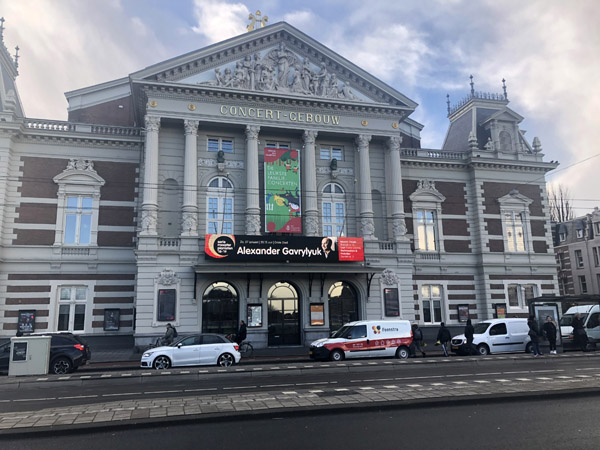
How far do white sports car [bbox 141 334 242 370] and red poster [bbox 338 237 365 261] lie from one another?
1087 cm

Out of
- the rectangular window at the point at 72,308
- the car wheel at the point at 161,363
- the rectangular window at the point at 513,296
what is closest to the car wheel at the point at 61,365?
the car wheel at the point at 161,363

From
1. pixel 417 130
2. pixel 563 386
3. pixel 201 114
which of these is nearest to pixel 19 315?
pixel 201 114

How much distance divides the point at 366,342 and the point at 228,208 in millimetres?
12880

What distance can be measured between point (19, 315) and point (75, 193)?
7936 millimetres

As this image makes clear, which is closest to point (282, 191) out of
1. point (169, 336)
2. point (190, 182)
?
point (190, 182)

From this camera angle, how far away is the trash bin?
17234 mm

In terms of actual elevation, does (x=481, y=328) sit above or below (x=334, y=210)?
below

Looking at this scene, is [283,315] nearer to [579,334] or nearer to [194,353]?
[194,353]

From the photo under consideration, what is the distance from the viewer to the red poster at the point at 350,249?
2883 centimetres

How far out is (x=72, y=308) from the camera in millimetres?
28250

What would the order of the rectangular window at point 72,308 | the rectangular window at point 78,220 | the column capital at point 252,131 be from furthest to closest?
1. the column capital at point 252,131
2. the rectangular window at point 78,220
3. the rectangular window at point 72,308

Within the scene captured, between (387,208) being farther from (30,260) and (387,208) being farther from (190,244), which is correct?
(30,260)

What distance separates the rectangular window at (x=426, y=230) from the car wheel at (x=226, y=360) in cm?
1929

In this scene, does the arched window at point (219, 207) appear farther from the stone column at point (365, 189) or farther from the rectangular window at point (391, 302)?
the rectangular window at point (391, 302)
